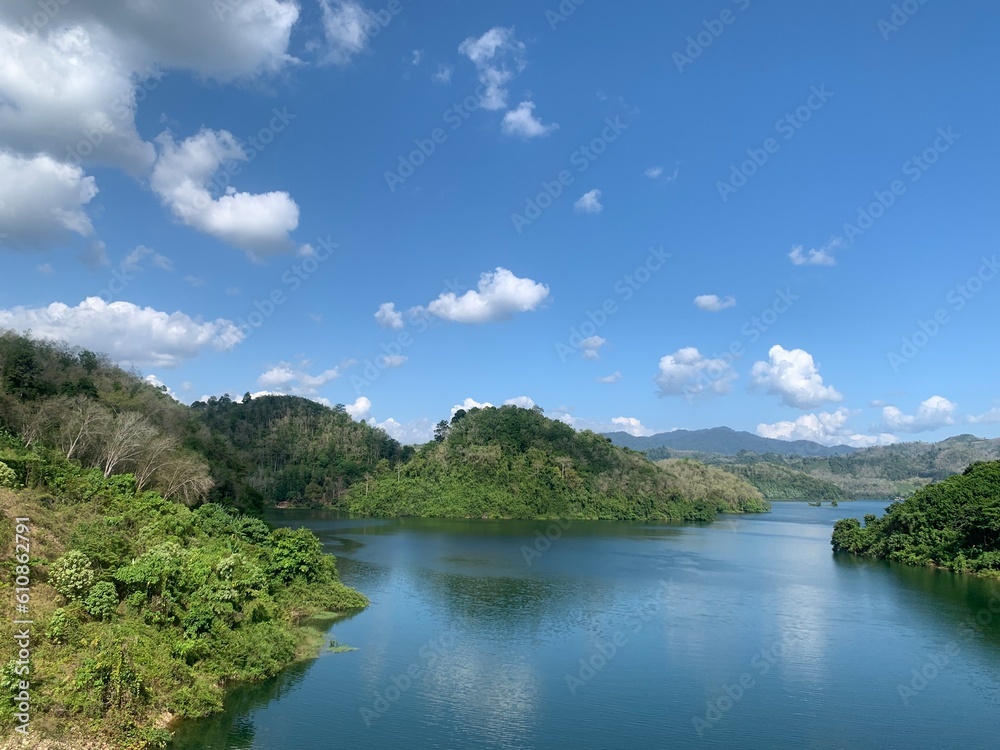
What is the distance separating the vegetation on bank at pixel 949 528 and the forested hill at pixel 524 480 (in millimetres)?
45307

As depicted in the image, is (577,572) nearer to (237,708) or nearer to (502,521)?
(237,708)

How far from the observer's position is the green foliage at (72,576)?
19766 millimetres

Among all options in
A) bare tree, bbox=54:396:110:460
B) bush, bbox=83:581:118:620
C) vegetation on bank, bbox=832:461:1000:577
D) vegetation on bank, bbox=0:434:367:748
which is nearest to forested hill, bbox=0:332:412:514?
bare tree, bbox=54:396:110:460

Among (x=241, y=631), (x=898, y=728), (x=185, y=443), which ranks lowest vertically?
(x=898, y=728)

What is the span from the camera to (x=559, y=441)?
113m

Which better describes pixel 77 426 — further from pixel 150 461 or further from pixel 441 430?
pixel 441 430

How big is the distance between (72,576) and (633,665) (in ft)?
66.0

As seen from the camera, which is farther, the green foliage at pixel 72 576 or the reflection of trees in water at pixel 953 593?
the reflection of trees in water at pixel 953 593

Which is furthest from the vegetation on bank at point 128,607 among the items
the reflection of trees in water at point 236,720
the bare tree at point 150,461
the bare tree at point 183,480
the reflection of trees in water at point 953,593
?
the reflection of trees in water at point 953,593

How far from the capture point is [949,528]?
5338 cm

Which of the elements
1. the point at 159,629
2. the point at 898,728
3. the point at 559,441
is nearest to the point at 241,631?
the point at 159,629

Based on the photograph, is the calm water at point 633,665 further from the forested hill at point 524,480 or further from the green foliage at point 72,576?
the forested hill at point 524,480

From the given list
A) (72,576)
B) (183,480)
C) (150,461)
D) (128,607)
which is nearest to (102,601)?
(128,607)

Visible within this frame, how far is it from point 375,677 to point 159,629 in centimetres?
745
